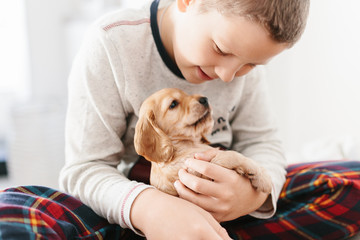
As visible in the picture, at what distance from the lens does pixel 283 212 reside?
1.07 metres

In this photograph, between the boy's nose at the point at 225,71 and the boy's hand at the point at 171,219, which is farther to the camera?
the boy's nose at the point at 225,71

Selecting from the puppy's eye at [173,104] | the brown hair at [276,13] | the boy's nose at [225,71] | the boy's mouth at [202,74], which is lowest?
the puppy's eye at [173,104]

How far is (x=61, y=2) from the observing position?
8.77ft

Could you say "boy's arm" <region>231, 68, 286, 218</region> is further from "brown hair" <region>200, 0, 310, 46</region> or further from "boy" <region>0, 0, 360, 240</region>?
"brown hair" <region>200, 0, 310, 46</region>

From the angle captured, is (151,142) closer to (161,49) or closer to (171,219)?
(171,219)

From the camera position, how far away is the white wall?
180cm

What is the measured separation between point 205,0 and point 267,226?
2.00 ft

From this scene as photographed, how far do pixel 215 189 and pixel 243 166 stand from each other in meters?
0.08

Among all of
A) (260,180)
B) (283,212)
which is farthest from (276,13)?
(283,212)

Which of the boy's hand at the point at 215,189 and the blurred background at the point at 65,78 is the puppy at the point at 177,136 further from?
the blurred background at the point at 65,78

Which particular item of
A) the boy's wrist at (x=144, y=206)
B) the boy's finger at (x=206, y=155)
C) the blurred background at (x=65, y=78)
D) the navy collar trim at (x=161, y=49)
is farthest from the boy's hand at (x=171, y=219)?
the blurred background at (x=65, y=78)

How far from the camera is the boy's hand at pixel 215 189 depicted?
82cm

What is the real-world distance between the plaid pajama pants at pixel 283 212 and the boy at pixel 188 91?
0.02m

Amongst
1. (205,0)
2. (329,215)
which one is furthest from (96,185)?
(329,215)
